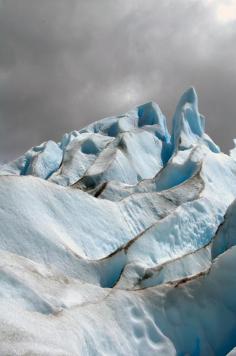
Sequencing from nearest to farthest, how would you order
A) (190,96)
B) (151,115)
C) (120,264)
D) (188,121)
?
(120,264) < (188,121) < (190,96) < (151,115)

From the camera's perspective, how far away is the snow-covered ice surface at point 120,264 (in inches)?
240

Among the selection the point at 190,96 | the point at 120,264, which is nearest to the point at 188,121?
the point at 190,96

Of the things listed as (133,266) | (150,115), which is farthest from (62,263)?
(150,115)

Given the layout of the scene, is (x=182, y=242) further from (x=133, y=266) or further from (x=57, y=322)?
(x=57, y=322)

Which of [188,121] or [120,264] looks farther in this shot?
[188,121]

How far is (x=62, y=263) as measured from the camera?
1041 centimetres

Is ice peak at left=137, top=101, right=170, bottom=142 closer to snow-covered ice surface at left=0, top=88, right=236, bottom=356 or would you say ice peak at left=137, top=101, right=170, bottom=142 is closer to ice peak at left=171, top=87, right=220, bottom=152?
ice peak at left=171, top=87, right=220, bottom=152

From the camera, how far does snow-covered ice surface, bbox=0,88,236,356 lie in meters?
6.09

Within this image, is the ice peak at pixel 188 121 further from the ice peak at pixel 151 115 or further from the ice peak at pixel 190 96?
the ice peak at pixel 151 115

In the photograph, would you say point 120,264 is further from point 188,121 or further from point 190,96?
point 190,96

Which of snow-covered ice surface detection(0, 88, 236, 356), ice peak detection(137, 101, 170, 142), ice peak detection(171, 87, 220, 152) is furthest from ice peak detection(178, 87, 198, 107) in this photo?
snow-covered ice surface detection(0, 88, 236, 356)

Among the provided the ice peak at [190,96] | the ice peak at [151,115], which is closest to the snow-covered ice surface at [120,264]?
the ice peak at [190,96]

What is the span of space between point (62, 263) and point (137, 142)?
15816 millimetres

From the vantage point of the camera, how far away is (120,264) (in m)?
11.1
